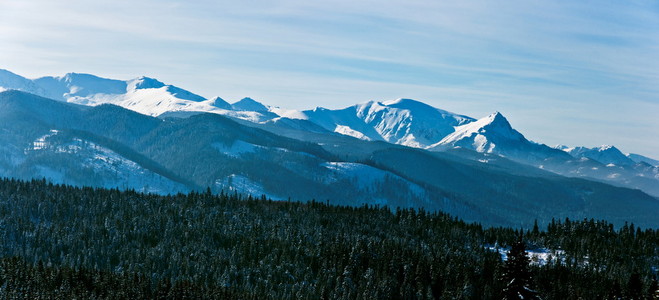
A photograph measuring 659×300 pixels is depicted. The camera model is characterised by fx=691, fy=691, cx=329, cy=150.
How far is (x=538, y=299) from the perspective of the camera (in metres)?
78.2

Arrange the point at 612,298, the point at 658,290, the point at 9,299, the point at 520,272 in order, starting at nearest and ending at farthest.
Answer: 1. the point at 520,272
2. the point at 658,290
3. the point at 612,298
4. the point at 9,299

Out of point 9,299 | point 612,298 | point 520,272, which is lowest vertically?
point 9,299

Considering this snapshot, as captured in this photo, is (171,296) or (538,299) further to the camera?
(171,296)

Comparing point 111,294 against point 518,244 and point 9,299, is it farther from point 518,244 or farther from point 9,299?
point 518,244

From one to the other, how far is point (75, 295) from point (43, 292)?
9.03 m

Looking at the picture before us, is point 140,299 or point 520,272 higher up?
point 520,272

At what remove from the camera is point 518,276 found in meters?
77.6

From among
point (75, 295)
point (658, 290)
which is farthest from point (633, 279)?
point (75, 295)

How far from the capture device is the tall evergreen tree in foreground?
77312 millimetres

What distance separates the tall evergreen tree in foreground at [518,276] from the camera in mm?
77312

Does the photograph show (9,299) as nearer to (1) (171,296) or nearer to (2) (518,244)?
(1) (171,296)

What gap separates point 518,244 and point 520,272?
10.3 ft

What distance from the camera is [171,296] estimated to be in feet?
652

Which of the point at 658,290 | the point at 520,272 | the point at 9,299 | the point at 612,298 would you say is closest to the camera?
the point at 520,272
